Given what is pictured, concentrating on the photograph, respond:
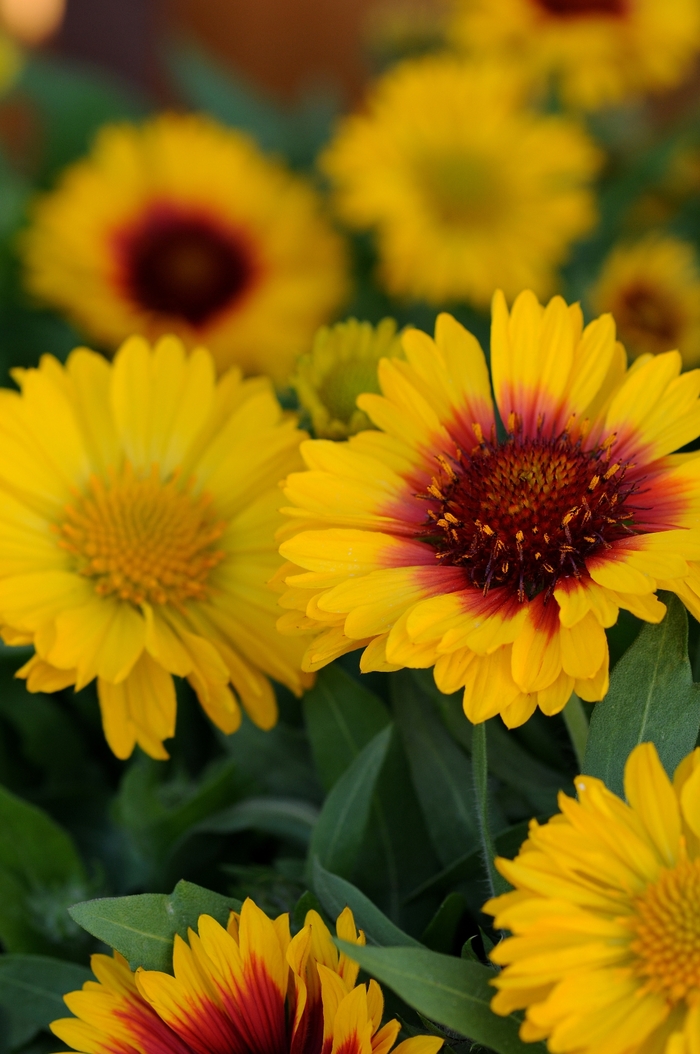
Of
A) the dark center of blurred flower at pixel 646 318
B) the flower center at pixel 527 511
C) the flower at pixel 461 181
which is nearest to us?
the flower center at pixel 527 511

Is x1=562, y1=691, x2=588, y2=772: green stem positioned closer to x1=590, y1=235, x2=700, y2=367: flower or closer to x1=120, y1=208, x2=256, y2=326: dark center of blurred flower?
x1=590, y1=235, x2=700, y2=367: flower

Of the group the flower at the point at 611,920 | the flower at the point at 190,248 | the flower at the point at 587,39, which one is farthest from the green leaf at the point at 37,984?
the flower at the point at 587,39

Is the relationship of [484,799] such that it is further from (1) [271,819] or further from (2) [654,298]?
(2) [654,298]

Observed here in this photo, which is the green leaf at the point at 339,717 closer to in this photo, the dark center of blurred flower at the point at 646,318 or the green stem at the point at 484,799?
the green stem at the point at 484,799

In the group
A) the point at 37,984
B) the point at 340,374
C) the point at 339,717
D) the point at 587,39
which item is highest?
the point at 587,39

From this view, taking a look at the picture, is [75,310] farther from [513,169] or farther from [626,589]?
[626,589]

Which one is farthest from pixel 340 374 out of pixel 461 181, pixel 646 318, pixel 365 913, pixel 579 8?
pixel 579 8

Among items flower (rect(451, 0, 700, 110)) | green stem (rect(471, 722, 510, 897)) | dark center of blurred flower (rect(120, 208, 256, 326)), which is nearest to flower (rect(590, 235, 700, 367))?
flower (rect(451, 0, 700, 110))
